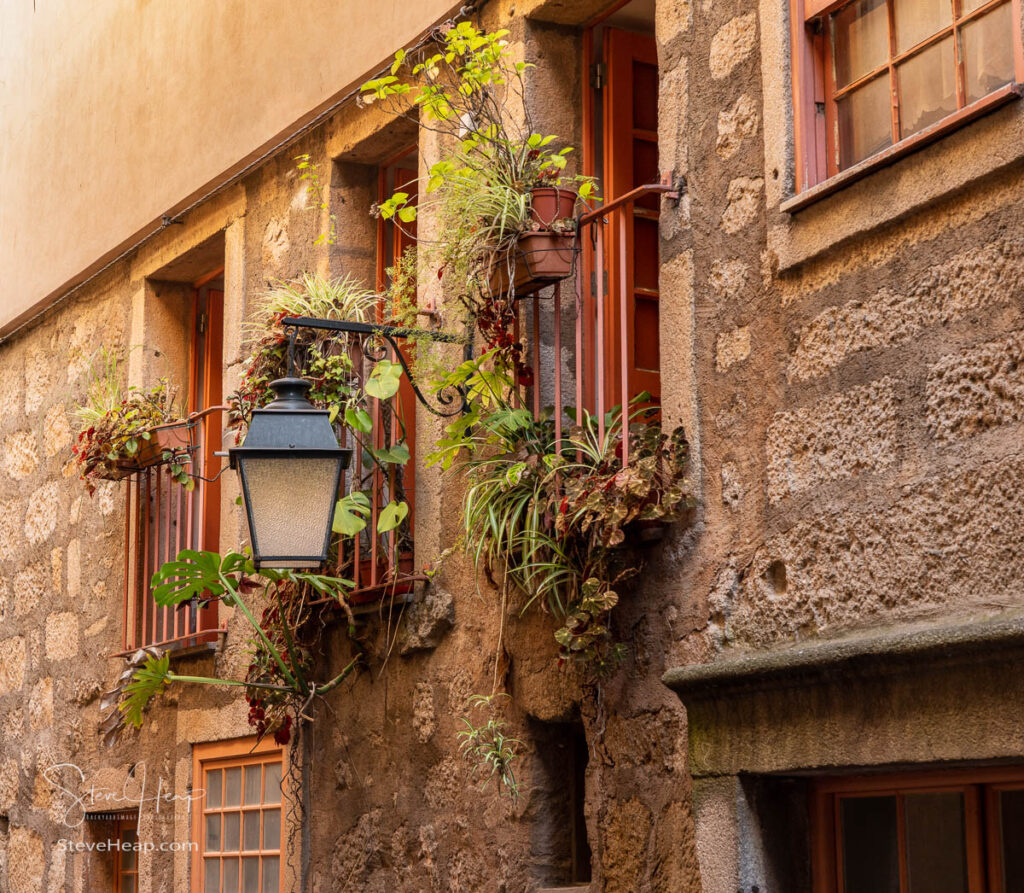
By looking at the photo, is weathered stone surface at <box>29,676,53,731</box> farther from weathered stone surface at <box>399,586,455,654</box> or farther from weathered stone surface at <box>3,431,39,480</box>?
weathered stone surface at <box>399,586,455,654</box>

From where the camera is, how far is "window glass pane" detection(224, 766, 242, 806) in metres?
6.97

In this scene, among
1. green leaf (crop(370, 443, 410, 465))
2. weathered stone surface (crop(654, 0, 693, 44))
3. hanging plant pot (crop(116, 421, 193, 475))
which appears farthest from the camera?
hanging plant pot (crop(116, 421, 193, 475))

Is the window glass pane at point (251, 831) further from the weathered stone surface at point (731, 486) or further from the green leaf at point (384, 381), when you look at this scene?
the weathered stone surface at point (731, 486)

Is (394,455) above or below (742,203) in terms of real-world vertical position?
below

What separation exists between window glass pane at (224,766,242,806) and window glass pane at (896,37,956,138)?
408 cm

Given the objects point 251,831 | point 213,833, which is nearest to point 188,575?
point 251,831

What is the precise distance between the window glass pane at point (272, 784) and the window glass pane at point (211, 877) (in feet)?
1.73

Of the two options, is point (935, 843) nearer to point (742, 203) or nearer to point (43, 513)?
point (742, 203)

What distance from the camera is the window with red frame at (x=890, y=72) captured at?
389 cm

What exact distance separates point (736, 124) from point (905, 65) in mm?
561

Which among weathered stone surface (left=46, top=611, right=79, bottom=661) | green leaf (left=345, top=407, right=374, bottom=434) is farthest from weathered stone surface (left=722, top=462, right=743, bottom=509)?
weathered stone surface (left=46, top=611, right=79, bottom=661)

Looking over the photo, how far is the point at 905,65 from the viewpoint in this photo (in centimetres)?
420

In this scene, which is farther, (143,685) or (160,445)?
(160,445)

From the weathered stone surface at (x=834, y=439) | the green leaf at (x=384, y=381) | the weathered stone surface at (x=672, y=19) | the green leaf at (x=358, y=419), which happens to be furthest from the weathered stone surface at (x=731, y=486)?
the green leaf at (x=358, y=419)
